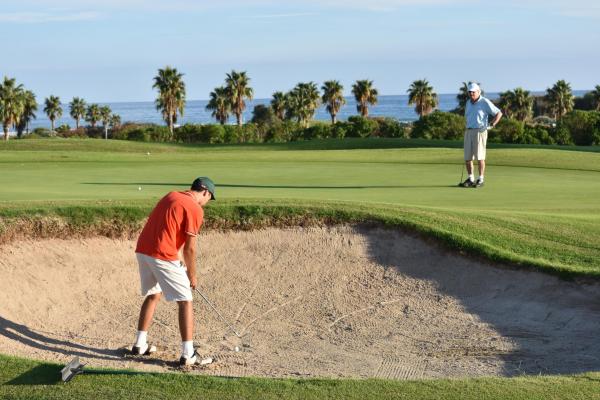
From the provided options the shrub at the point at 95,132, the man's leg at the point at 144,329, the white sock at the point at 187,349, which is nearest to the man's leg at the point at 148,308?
the man's leg at the point at 144,329

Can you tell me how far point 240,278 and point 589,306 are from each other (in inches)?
181

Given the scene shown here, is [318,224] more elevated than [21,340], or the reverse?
[318,224]

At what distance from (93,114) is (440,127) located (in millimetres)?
96048

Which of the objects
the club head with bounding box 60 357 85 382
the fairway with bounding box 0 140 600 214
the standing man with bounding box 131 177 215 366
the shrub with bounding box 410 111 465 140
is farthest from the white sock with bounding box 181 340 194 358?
the shrub with bounding box 410 111 465 140

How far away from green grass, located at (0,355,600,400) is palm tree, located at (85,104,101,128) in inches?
5822

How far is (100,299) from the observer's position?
11.7 m

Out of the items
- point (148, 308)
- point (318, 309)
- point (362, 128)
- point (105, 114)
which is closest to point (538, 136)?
point (362, 128)

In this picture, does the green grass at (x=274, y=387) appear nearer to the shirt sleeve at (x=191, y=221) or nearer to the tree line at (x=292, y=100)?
the shirt sleeve at (x=191, y=221)

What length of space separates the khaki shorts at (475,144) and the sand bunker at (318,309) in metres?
7.08

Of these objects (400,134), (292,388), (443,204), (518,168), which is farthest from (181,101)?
(292,388)

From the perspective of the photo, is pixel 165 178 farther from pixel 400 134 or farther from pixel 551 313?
pixel 400 134

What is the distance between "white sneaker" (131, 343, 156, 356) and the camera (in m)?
9.65

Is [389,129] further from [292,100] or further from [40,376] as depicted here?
[40,376]

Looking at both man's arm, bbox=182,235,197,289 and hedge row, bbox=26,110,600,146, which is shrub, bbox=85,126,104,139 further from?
man's arm, bbox=182,235,197,289
